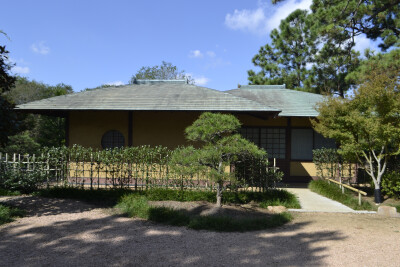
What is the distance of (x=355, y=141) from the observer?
9086 mm

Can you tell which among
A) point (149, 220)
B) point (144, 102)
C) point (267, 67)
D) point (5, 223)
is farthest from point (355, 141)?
point (267, 67)

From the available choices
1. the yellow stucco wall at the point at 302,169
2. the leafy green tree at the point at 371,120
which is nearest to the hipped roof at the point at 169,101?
the leafy green tree at the point at 371,120

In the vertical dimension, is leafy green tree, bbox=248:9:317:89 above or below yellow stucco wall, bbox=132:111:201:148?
above

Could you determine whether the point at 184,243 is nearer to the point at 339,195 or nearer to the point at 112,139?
the point at 339,195

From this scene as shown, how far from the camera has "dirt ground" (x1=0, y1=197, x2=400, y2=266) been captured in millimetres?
4441

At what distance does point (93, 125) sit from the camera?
12.4m

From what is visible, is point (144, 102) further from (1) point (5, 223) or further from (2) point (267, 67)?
(2) point (267, 67)

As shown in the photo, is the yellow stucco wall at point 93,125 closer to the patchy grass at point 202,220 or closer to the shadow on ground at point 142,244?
the patchy grass at point 202,220

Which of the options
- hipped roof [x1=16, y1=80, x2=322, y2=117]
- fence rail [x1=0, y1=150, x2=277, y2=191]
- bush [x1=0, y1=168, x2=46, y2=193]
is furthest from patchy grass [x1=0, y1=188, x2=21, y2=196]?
hipped roof [x1=16, y1=80, x2=322, y2=117]

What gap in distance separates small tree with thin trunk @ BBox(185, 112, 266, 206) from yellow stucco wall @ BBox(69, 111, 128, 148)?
572 centimetres

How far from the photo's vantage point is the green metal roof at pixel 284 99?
494 inches

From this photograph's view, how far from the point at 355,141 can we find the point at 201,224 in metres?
5.91

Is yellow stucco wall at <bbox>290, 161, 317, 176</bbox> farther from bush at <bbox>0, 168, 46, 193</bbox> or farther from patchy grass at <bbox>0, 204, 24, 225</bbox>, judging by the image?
patchy grass at <bbox>0, 204, 24, 225</bbox>

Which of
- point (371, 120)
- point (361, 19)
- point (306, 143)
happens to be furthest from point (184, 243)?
point (361, 19)
